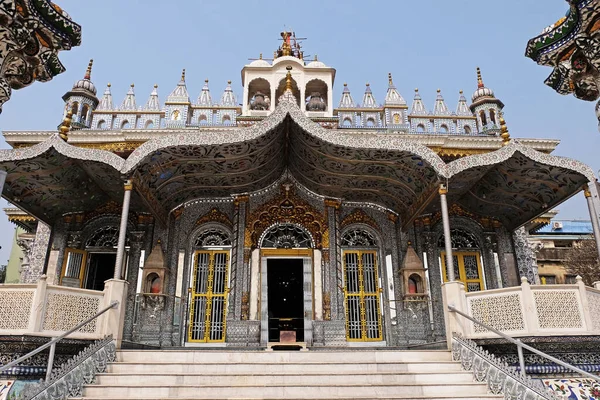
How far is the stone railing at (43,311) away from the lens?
593 cm

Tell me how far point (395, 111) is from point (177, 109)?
5864 mm

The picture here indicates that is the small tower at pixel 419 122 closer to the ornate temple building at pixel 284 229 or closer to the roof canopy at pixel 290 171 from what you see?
the ornate temple building at pixel 284 229

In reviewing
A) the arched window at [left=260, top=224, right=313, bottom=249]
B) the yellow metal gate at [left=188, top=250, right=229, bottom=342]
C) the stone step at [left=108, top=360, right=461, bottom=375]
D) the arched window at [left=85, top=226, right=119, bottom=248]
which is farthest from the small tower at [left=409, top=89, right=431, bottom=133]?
the arched window at [left=85, top=226, right=119, bottom=248]

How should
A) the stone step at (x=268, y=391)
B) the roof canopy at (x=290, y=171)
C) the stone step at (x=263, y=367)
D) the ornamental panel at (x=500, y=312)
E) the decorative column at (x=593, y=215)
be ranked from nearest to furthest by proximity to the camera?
the stone step at (x=268, y=391), the stone step at (x=263, y=367), the ornamental panel at (x=500, y=312), the decorative column at (x=593, y=215), the roof canopy at (x=290, y=171)

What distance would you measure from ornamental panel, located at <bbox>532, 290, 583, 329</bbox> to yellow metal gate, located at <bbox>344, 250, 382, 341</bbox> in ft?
13.9

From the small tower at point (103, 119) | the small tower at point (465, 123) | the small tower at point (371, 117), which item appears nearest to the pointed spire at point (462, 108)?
the small tower at point (465, 123)

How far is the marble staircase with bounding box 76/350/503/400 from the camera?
17.4 ft

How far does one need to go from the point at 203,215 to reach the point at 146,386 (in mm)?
5589

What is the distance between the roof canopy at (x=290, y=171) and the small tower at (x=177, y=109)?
8.31ft

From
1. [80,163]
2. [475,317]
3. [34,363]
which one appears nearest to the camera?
[34,363]

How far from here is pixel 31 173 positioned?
8.12m

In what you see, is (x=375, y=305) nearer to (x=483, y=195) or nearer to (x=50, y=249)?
(x=483, y=195)

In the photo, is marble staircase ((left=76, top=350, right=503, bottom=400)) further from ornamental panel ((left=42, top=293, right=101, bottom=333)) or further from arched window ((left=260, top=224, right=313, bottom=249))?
arched window ((left=260, top=224, right=313, bottom=249))

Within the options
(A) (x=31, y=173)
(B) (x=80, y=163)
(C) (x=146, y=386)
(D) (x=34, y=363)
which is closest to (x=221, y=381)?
(C) (x=146, y=386)
